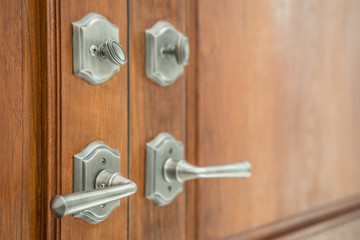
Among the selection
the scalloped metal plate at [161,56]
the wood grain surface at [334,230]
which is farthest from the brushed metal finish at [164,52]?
the wood grain surface at [334,230]

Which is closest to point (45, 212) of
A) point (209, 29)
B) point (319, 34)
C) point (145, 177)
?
point (145, 177)

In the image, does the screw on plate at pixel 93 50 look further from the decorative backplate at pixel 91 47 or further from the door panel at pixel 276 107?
the door panel at pixel 276 107

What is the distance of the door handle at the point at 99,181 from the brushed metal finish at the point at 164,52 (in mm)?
78

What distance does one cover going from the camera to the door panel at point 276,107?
36cm

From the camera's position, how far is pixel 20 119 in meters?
0.23

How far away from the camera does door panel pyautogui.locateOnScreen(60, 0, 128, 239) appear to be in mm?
245

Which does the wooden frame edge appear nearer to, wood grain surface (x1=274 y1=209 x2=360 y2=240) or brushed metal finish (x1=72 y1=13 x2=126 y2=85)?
brushed metal finish (x1=72 y1=13 x2=126 y2=85)

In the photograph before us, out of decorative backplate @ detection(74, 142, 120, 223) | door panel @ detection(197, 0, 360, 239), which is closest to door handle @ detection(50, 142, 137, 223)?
decorative backplate @ detection(74, 142, 120, 223)

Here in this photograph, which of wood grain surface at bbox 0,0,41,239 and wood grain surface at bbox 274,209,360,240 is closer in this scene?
wood grain surface at bbox 0,0,41,239

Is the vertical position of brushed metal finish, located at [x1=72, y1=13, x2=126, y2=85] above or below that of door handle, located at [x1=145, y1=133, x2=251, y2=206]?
above

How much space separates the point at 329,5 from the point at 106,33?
0.35 meters

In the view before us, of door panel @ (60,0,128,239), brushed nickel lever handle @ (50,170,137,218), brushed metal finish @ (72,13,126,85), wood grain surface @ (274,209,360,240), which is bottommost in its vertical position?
wood grain surface @ (274,209,360,240)

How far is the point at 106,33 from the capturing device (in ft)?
0.87

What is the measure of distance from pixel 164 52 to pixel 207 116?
0.08 metres
